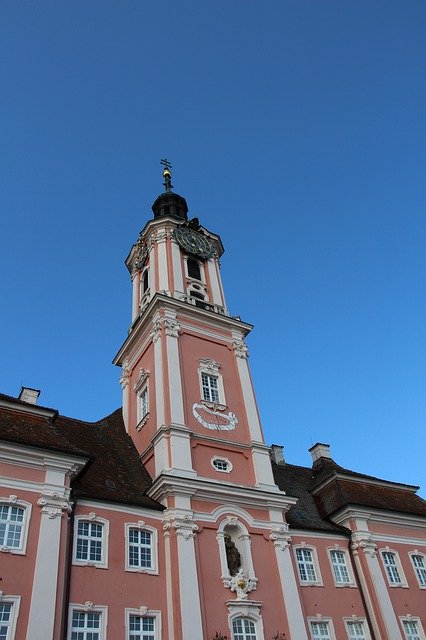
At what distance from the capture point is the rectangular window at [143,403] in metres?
30.5

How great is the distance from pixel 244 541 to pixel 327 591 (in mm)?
4801

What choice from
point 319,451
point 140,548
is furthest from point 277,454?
point 140,548

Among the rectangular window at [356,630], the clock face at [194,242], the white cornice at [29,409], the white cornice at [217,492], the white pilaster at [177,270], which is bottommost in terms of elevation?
the rectangular window at [356,630]

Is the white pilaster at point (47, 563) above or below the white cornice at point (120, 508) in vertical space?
below

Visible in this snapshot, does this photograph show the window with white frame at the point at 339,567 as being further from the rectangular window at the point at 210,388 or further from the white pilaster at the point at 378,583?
the rectangular window at the point at 210,388

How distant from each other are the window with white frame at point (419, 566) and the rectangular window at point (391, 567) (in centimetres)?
115

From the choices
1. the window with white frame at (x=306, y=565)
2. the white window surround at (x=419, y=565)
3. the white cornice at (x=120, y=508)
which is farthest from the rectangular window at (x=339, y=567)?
the white cornice at (x=120, y=508)

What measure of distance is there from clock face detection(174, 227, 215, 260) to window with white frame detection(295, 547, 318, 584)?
18884 millimetres

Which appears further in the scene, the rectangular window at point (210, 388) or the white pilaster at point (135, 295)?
the white pilaster at point (135, 295)

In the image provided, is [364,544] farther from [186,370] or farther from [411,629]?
[186,370]

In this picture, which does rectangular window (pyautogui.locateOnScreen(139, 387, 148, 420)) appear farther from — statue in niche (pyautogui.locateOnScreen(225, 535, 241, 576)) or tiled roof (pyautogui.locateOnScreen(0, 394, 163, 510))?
statue in niche (pyautogui.locateOnScreen(225, 535, 241, 576))

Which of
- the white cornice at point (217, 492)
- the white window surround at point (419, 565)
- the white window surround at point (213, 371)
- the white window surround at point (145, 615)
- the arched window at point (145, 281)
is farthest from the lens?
the arched window at point (145, 281)

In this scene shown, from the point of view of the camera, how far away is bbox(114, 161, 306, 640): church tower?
23281 mm

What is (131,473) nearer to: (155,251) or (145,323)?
(145,323)
